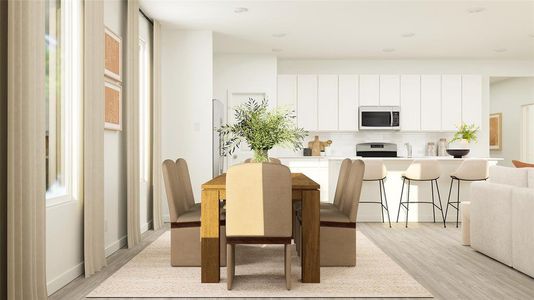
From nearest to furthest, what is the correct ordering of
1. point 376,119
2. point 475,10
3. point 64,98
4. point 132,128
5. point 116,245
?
point 64,98 → point 116,245 → point 132,128 → point 475,10 → point 376,119

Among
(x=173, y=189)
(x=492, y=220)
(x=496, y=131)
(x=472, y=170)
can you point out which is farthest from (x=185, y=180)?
(x=496, y=131)

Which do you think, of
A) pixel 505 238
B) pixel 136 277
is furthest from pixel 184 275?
pixel 505 238

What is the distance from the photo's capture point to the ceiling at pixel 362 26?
5.54 metres

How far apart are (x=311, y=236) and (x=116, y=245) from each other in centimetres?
230

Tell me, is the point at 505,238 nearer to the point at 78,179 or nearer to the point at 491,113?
the point at 78,179

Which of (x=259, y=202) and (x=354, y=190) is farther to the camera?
(x=354, y=190)

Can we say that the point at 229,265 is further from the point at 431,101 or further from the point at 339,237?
the point at 431,101

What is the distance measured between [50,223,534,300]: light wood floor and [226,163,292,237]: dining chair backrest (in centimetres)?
118

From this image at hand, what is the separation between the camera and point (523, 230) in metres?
3.63

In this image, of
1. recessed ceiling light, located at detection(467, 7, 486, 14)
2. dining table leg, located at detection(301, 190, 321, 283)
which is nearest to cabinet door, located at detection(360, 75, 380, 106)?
recessed ceiling light, located at detection(467, 7, 486, 14)

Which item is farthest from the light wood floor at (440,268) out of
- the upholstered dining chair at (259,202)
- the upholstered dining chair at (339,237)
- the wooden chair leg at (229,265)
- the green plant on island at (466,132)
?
the green plant on island at (466,132)

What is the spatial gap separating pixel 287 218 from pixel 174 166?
4.38 ft

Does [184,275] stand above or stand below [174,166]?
below

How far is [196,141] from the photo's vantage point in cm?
659
